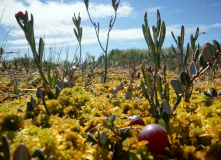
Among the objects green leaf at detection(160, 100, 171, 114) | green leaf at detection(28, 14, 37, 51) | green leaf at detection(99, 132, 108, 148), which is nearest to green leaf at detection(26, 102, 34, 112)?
green leaf at detection(28, 14, 37, 51)

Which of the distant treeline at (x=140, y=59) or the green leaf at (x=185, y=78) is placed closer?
the green leaf at (x=185, y=78)

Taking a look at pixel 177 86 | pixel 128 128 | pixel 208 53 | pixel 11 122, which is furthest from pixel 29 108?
pixel 208 53

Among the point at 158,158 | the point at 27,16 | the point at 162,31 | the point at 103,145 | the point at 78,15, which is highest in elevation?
the point at 78,15

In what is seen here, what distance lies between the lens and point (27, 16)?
6.36 ft

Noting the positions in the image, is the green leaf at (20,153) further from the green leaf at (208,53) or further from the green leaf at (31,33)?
the green leaf at (31,33)

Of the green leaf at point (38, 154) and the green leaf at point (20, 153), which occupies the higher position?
the green leaf at point (20, 153)

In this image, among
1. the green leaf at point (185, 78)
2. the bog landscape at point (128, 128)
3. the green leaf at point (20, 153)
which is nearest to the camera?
the green leaf at point (20, 153)

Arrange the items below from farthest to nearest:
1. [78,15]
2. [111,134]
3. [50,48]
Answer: [50,48]
[78,15]
[111,134]

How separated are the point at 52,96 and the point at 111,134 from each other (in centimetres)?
97

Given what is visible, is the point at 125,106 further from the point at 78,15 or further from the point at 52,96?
the point at 78,15

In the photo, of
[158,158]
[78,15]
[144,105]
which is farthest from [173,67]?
[158,158]

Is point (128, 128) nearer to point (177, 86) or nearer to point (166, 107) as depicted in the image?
point (166, 107)

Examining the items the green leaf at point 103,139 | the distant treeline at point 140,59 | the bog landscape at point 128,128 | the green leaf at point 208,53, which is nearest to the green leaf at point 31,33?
the bog landscape at point 128,128

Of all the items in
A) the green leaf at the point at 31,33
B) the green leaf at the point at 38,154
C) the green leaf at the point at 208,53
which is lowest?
the green leaf at the point at 38,154
